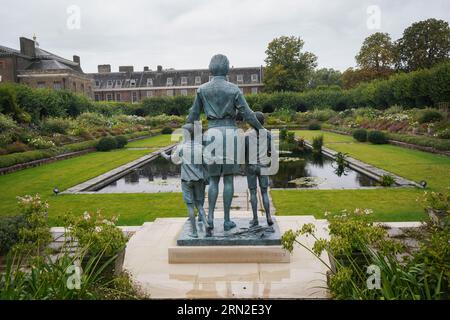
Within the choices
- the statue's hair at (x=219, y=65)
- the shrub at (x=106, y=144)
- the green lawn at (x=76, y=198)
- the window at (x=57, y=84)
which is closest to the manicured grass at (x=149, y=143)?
the shrub at (x=106, y=144)

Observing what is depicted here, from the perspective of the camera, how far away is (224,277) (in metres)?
4.66

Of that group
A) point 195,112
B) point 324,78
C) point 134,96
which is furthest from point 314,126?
point 324,78

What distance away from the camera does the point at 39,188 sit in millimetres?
10945

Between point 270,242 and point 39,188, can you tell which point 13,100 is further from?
point 270,242

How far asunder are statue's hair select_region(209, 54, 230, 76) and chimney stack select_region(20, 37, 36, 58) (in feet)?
159

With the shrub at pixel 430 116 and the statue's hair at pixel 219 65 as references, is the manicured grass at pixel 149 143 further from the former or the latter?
the statue's hair at pixel 219 65

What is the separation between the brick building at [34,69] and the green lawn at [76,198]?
3356cm

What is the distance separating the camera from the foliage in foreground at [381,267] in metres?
3.33

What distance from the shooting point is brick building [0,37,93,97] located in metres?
43.9

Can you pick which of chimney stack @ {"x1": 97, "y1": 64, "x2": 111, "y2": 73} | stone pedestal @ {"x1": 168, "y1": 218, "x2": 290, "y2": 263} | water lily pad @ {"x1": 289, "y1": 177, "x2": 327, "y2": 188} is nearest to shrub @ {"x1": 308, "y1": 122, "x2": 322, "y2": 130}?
water lily pad @ {"x1": 289, "y1": 177, "x2": 327, "y2": 188}

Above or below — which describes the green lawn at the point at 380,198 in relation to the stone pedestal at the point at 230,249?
below

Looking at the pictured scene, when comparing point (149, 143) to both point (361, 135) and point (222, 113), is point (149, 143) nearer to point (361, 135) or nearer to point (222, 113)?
point (361, 135)
